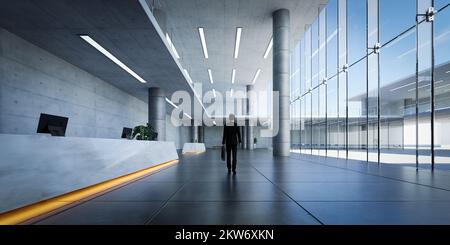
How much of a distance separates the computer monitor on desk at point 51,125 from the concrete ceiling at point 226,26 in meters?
13.1

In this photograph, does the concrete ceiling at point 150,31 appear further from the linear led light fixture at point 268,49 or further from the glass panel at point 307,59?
the glass panel at point 307,59

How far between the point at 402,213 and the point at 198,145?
2785 centimetres

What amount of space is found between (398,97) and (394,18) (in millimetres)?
18051

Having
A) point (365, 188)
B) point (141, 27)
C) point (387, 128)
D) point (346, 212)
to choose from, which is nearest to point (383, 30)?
point (365, 188)

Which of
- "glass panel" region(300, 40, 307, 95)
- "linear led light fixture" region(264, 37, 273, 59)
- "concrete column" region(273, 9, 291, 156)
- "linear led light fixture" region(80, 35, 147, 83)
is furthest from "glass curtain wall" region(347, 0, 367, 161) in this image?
"linear led light fixture" region(80, 35, 147, 83)

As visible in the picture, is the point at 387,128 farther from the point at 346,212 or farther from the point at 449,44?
the point at 346,212

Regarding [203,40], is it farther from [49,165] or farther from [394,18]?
[49,165]

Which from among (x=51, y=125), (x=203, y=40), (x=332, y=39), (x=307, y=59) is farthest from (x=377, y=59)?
(x=203, y=40)

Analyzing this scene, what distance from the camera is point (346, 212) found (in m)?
3.96

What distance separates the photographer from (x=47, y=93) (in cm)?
1608

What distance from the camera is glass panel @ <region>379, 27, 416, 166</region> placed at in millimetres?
12633

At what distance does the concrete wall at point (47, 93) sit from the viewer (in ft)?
43.0

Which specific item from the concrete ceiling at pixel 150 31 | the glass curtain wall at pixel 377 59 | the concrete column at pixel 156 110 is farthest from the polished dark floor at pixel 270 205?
the concrete column at pixel 156 110

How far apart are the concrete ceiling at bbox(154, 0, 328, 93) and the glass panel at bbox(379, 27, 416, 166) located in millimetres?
6798
